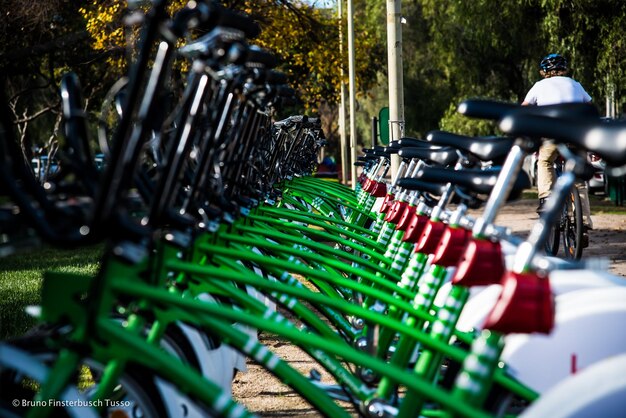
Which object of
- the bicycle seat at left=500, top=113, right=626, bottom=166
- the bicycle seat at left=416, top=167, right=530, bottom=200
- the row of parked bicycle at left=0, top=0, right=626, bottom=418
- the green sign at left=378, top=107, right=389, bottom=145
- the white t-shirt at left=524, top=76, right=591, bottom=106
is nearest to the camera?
the bicycle seat at left=500, top=113, right=626, bottom=166

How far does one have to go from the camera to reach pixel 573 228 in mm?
9016

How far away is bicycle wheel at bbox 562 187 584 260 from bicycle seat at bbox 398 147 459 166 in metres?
4.11

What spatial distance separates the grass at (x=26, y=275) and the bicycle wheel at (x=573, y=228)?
4.40m

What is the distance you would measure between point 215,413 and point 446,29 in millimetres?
23506

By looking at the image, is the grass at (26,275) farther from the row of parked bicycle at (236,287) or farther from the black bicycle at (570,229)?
the black bicycle at (570,229)

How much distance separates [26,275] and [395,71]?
4165 mm

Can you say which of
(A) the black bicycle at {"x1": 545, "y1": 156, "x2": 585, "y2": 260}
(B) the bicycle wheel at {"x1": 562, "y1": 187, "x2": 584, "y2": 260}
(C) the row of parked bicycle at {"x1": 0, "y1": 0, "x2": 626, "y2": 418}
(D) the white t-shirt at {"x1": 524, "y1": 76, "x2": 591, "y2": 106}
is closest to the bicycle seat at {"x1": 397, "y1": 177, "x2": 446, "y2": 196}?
(C) the row of parked bicycle at {"x1": 0, "y1": 0, "x2": 626, "y2": 418}

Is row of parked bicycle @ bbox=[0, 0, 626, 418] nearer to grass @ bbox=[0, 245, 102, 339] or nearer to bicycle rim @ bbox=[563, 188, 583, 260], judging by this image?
grass @ bbox=[0, 245, 102, 339]

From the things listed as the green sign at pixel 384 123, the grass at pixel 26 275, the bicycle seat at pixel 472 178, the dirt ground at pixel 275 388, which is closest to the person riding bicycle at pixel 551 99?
the dirt ground at pixel 275 388

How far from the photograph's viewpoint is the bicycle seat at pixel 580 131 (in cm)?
215

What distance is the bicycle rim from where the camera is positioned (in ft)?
29.0

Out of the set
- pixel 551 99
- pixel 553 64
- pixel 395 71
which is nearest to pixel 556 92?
pixel 551 99

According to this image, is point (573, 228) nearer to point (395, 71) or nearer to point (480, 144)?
point (395, 71)

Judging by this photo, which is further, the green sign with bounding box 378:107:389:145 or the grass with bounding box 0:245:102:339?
the green sign with bounding box 378:107:389:145
